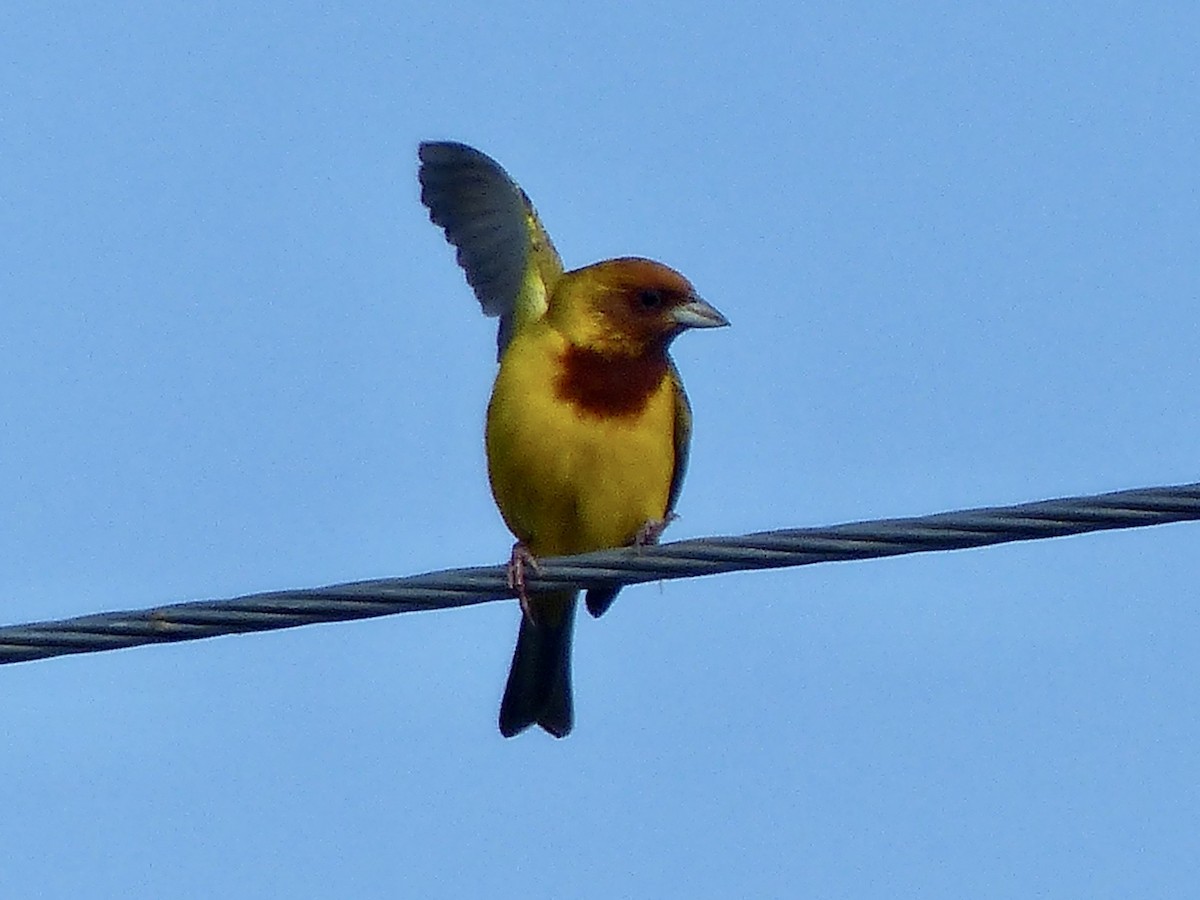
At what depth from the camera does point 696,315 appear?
8.34m

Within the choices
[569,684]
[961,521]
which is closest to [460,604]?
[961,521]

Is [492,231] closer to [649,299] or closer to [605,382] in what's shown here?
[649,299]

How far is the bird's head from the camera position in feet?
27.2

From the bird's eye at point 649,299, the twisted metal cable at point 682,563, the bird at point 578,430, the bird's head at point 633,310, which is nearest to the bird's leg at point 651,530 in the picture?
the bird at point 578,430

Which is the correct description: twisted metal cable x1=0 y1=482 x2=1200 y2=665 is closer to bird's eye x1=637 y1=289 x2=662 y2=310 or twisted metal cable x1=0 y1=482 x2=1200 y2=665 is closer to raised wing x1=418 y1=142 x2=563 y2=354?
bird's eye x1=637 y1=289 x2=662 y2=310

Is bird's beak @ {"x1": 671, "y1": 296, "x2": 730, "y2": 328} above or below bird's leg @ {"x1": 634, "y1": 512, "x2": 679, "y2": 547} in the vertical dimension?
above

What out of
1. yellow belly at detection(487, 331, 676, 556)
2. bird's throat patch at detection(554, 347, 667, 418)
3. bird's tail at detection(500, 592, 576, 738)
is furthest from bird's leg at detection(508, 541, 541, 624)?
bird's tail at detection(500, 592, 576, 738)

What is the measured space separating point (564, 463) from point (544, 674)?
4.42 ft

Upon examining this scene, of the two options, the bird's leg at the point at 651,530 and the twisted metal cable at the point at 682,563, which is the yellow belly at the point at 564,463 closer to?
the bird's leg at the point at 651,530

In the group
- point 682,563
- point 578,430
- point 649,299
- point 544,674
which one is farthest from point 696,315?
point 682,563

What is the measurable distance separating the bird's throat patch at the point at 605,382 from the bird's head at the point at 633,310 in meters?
0.07

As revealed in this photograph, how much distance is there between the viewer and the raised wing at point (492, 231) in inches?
361

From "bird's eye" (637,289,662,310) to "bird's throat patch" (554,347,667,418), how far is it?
0.71 feet

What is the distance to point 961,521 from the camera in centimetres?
536
